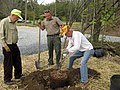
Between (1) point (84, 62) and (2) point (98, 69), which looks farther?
(2) point (98, 69)

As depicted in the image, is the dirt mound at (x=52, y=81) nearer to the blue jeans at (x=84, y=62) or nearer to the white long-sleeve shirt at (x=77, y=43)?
the blue jeans at (x=84, y=62)

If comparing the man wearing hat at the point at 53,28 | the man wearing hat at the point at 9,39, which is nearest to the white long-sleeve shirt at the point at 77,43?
the man wearing hat at the point at 9,39

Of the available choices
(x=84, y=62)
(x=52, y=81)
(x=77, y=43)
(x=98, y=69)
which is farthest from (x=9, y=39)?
(x=98, y=69)

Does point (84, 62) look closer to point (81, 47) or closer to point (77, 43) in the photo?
point (81, 47)

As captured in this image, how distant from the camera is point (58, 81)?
5.34m

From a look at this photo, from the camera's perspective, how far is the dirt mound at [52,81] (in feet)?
17.3

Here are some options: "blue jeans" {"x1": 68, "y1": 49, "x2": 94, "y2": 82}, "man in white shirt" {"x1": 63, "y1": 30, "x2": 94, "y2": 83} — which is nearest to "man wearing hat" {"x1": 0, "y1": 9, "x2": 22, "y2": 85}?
"man in white shirt" {"x1": 63, "y1": 30, "x2": 94, "y2": 83}

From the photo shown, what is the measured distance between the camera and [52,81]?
5375 mm

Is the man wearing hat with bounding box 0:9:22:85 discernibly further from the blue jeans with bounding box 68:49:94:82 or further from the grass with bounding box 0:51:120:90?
the blue jeans with bounding box 68:49:94:82

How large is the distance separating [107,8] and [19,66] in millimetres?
4795

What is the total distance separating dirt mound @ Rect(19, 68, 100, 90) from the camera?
5270 mm

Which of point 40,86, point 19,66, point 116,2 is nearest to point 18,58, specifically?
point 19,66

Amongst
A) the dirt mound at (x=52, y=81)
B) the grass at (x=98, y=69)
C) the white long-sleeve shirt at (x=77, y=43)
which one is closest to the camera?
the white long-sleeve shirt at (x=77, y=43)

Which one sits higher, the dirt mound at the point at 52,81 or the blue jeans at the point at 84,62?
the blue jeans at the point at 84,62
